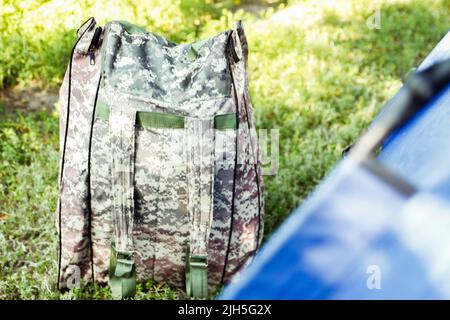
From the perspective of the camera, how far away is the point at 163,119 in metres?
2.00

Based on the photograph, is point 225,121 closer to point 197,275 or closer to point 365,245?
point 197,275

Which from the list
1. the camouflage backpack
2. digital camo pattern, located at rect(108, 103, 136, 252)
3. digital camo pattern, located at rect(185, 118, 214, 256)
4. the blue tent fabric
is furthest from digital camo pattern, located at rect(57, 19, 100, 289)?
the blue tent fabric

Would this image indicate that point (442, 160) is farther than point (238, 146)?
No

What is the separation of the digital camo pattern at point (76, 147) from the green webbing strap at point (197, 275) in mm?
412

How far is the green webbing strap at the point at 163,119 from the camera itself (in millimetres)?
1994

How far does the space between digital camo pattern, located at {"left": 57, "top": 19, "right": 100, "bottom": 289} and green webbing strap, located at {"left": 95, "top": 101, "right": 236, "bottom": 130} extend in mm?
55

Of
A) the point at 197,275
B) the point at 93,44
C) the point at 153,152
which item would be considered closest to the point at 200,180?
the point at 153,152

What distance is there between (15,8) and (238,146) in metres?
2.25

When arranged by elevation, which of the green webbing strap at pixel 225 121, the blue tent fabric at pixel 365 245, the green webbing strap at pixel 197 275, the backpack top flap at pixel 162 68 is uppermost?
the backpack top flap at pixel 162 68

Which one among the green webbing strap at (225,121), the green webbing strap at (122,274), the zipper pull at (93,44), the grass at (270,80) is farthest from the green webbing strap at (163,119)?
the grass at (270,80)

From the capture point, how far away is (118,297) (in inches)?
86.9

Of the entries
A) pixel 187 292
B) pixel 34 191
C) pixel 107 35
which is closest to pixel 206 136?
pixel 107 35

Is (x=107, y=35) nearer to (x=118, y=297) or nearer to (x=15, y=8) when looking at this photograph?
(x=118, y=297)

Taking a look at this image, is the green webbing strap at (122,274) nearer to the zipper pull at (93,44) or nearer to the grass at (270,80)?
the grass at (270,80)
